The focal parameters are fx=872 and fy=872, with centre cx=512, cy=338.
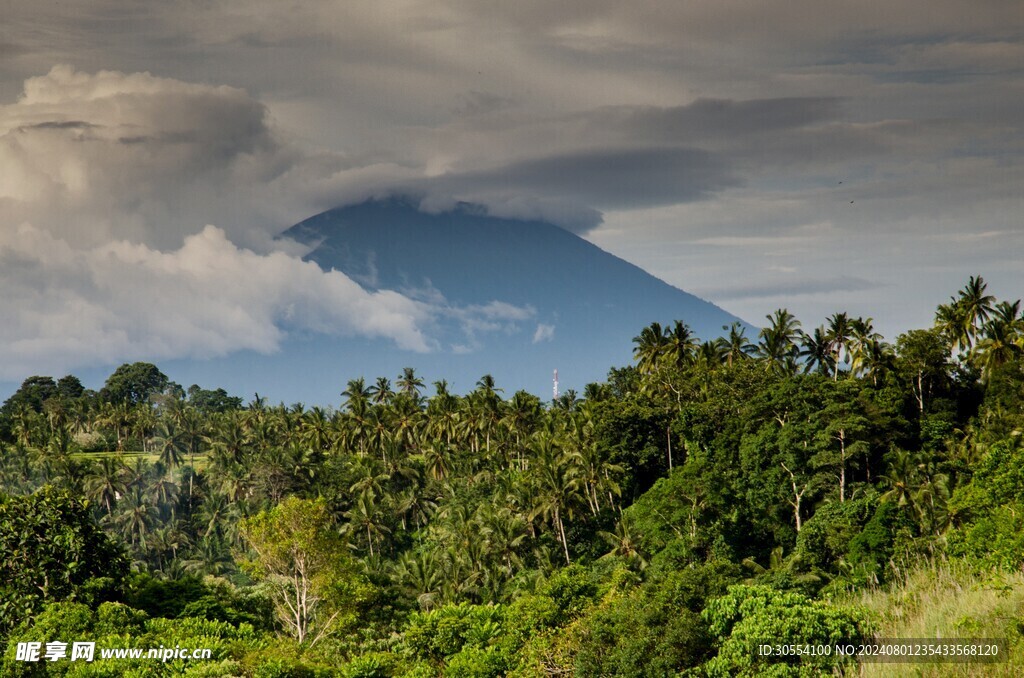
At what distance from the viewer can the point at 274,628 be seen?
50.9 metres

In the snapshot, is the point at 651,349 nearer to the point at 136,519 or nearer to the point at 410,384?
the point at 410,384

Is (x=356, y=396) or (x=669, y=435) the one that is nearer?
(x=669, y=435)

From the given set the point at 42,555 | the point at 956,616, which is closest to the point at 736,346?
the point at 42,555

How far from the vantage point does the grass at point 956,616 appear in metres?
13.9

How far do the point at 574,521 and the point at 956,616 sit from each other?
5875 cm

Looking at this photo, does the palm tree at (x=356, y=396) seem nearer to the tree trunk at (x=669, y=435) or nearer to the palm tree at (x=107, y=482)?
the palm tree at (x=107, y=482)

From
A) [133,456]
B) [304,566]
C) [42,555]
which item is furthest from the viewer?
[133,456]

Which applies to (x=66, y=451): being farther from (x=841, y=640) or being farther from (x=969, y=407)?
(x=841, y=640)

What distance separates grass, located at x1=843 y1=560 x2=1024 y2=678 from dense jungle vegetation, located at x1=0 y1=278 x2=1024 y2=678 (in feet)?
0.24

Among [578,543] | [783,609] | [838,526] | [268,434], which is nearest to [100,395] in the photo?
[268,434]

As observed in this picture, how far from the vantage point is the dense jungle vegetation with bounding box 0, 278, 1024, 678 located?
28.1 meters

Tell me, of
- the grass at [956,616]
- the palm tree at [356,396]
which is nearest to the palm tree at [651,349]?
the palm tree at [356,396]

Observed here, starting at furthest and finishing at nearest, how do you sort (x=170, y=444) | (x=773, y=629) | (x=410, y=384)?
(x=410, y=384)
(x=170, y=444)
(x=773, y=629)

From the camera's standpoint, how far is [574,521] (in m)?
73.6
